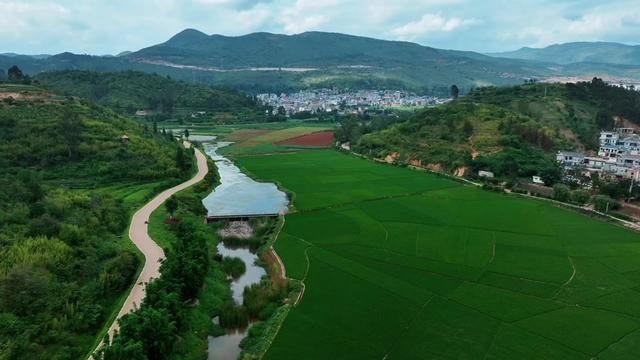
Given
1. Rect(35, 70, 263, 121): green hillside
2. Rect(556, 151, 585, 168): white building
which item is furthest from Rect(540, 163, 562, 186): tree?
Rect(35, 70, 263, 121): green hillside

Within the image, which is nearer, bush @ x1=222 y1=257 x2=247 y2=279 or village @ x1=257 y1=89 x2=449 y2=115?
bush @ x1=222 y1=257 x2=247 y2=279

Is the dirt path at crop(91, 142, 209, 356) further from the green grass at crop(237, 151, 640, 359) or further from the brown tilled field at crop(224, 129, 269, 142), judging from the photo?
the brown tilled field at crop(224, 129, 269, 142)

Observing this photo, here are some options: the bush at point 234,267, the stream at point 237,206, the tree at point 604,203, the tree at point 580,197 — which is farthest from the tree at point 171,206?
the tree at point 604,203

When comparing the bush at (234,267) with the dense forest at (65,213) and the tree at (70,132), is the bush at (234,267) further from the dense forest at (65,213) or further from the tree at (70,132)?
the tree at (70,132)

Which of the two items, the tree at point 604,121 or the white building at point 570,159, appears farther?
the tree at point 604,121

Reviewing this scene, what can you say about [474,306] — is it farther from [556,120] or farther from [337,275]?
[556,120]

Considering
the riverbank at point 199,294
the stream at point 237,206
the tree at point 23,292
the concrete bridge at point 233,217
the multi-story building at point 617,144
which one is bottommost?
the stream at point 237,206
